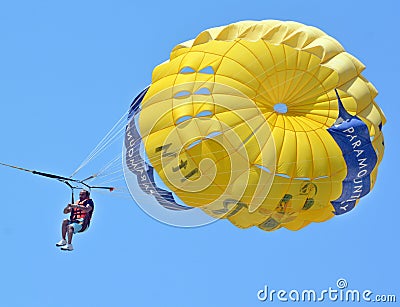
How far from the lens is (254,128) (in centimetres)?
2172

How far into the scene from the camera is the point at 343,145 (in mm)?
21594

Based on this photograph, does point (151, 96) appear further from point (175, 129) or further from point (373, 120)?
point (373, 120)

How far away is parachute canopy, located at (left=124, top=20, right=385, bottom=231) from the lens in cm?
2156

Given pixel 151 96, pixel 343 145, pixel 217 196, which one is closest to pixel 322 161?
pixel 343 145

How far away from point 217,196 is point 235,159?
791 millimetres

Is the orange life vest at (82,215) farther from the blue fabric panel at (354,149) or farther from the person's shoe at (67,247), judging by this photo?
the blue fabric panel at (354,149)

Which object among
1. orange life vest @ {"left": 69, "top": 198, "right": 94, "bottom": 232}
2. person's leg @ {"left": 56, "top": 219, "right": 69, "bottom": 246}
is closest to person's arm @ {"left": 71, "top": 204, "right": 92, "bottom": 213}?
orange life vest @ {"left": 69, "top": 198, "right": 94, "bottom": 232}

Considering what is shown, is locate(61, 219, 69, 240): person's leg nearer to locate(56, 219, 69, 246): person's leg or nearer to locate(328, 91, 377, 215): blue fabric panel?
locate(56, 219, 69, 246): person's leg

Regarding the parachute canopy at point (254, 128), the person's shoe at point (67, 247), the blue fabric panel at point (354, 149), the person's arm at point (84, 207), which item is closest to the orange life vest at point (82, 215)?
the person's arm at point (84, 207)

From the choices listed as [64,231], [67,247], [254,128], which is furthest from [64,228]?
[254,128]

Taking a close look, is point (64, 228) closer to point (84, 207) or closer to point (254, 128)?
point (84, 207)

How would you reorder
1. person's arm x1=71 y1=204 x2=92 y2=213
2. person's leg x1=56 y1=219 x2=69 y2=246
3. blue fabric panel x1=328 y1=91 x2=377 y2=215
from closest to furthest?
person's arm x1=71 y1=204 x2=92 y2=213
person's leg x1=56 y1=219 x2=69 y2=246
blue fabric panel x1=328 y1=91 x2=377 y2=215

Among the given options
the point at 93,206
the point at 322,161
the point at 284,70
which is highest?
the point at 284,70

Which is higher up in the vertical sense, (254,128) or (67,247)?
(254,128)
